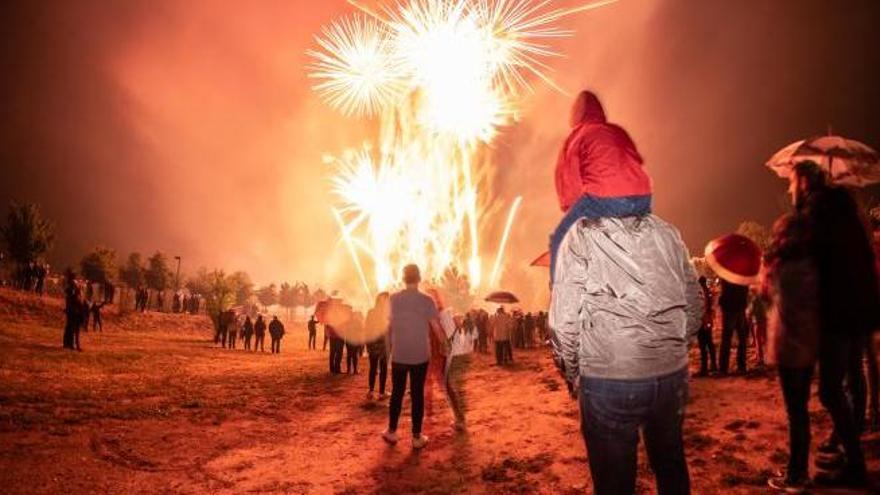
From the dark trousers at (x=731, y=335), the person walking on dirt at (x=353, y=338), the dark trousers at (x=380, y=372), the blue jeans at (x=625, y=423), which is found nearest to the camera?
the blue jeans at (x=625, y=423)

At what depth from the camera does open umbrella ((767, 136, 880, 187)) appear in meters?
6.78

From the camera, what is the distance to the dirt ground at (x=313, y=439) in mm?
4820

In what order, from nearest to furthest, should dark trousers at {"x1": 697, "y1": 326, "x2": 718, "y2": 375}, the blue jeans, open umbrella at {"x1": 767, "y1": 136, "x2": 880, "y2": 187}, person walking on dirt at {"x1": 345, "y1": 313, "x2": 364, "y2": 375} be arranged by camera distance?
the blue jeans
open umbrella at {"x1": 767, "y1": 136, "x2": 880, "y2": 187}
dark trousers at {"x1": 697, "y1": 326, "x2": 718, "y2": 375}
person walking on dirt at {"x1": 345, "y1": 313, "x2": 364, "y2": 375}

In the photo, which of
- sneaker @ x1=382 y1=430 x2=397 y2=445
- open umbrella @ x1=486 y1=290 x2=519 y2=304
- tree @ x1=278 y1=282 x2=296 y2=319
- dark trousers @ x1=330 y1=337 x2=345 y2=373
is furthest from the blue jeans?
tree @ x1=278 y1=282 x2=296 y2=319

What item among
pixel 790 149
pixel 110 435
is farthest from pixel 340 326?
pixel 790 149

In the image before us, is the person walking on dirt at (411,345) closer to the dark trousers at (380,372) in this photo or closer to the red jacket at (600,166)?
the dark trousers at (380,372)

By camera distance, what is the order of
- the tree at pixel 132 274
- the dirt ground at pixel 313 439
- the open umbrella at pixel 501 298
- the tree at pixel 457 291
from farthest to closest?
1. the tree at pixel 132 274
2. the tree at pixel 457 291
3. the open umbrella at pixel 501 298
4. the dirt ground at pixel 313 439

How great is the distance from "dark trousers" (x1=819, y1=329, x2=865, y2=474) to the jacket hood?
2636 millimetres

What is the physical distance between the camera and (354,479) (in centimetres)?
513

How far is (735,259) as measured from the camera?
21.1ft

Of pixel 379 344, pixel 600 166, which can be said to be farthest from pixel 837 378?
pixel 379 344

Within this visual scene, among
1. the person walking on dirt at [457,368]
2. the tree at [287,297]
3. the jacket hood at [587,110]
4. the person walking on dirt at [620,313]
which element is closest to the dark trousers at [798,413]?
the person walking on dirt at [620,313]

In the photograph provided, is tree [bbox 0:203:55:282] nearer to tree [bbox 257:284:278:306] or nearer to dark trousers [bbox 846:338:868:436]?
dark trousers [bbox 846:338:868:436]

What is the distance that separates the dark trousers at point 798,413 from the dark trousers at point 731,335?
5.46 metres
